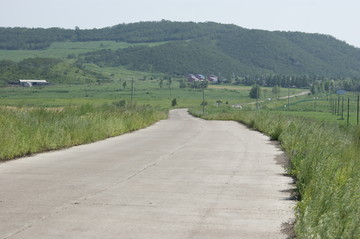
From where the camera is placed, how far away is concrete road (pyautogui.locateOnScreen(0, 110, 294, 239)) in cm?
794

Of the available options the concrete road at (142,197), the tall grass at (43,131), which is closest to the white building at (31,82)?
the tall grass at (43,131)

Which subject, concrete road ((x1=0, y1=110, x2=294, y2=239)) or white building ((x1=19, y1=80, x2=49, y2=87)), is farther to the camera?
white building ((x1=19, y1=80, x2=49, y2=87))

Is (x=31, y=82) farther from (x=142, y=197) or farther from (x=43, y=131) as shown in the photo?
(x=142, y=197)

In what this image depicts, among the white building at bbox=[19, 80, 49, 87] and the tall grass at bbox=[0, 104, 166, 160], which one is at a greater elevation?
the tall grass at bbox=[0, 104, 166, 160]

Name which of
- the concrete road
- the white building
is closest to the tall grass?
the concrete road

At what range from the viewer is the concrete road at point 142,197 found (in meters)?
7.94

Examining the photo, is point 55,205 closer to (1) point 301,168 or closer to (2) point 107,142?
(1) point 301,168

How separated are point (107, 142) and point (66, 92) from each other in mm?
122143

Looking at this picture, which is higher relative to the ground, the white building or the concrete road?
the concrete road

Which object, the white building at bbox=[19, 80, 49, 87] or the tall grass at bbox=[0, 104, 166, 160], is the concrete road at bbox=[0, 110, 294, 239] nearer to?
the tall grass at bbox=[0, 104, 166, 160]

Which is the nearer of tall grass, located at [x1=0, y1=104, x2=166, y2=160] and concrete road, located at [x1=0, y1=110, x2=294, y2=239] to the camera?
concrete road, located at [x1=0, y1=110, x2=294, y2=239]

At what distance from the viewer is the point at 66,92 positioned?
14300cm

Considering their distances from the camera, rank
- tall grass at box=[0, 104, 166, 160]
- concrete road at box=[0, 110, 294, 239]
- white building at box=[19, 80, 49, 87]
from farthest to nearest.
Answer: white building at box=[19, 80, 49, 87] < tall grass at box=[0, 104, 166, 160] < concrete road at box=[0, 110, 294, 239]

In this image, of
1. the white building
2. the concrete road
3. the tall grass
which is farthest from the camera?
the white building
